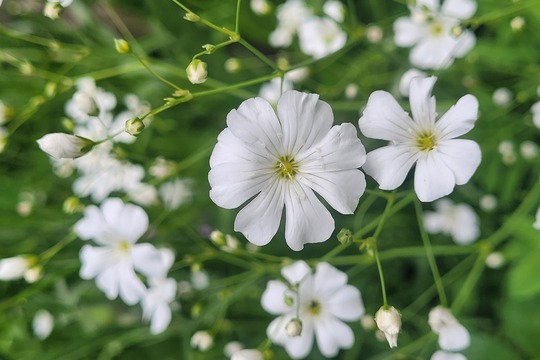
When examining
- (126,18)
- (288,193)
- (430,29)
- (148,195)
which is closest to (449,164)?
(288,193)

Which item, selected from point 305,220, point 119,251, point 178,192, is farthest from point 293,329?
point 178,192

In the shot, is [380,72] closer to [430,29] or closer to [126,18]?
[430,29]

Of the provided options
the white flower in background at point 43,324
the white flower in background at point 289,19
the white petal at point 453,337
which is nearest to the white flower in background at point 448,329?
the white petal at point 453,337

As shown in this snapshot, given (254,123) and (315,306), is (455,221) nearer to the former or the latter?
(315,306)

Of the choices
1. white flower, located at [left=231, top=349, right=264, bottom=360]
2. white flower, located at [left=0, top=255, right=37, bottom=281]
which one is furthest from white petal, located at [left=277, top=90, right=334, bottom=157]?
white flower, located at [left=0, top=255, right=37, bottom=281]

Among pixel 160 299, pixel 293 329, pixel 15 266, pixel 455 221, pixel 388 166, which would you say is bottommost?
pixel 15 266

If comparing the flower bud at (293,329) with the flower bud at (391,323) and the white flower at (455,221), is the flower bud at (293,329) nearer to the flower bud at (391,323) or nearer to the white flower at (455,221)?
the flower bud at (391,323)
